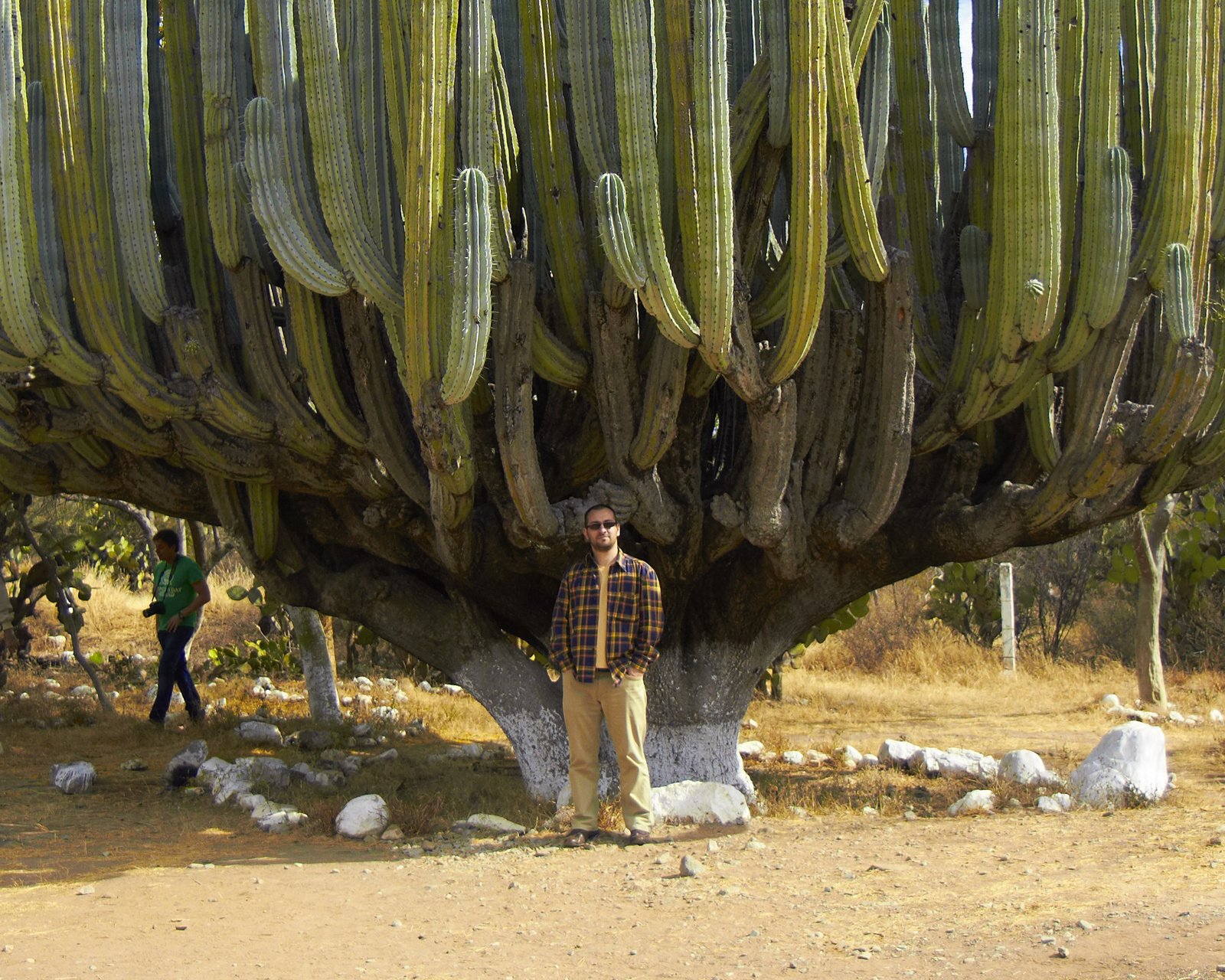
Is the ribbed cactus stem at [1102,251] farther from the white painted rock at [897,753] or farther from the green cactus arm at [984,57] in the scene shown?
the white painted rock at [897,753]

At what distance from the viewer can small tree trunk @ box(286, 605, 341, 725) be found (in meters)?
9.44

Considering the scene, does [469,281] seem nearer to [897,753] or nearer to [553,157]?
[553,157]

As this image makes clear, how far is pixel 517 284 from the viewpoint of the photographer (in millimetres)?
5148

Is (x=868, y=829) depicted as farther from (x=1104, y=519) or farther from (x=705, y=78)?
(x=705, y=78)

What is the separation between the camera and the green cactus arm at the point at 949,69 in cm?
641

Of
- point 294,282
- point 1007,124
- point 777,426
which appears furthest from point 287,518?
point 1007,124

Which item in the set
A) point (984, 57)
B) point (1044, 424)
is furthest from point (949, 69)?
point (1044, 424)

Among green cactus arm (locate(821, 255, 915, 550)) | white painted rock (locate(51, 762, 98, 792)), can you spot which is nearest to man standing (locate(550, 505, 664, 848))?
green cactus arm (locate(821, 255, 915, 550))

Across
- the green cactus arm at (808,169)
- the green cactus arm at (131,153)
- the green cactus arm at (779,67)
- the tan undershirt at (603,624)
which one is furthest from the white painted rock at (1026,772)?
the green cactus arm at (131,153)

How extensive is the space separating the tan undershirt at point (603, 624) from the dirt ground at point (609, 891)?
2.79 feet

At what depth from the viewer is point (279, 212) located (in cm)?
496

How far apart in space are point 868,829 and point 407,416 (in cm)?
319

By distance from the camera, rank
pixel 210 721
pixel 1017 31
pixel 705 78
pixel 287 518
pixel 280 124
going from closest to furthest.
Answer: pixel 705 78 < pixel 280 124 < pixel 1017 31 < pixel 287 518 < pixel 210 721

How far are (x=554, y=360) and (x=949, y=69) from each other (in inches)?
119
